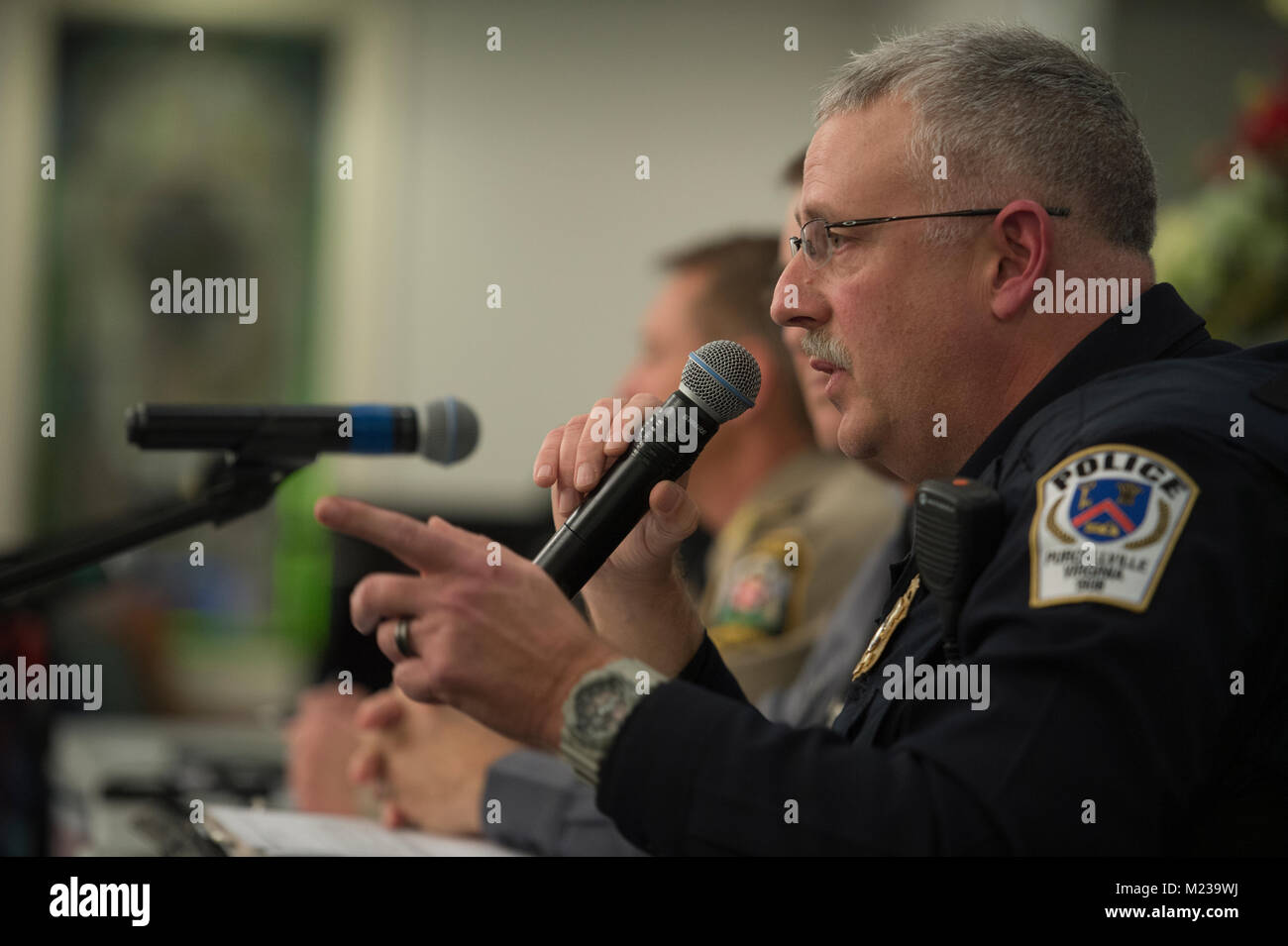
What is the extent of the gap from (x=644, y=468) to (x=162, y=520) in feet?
1.40

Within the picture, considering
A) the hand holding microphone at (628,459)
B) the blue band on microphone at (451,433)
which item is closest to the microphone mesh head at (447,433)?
the blue band on microphone at (451,433)

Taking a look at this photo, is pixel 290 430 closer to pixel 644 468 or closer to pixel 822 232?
pixel 644 468

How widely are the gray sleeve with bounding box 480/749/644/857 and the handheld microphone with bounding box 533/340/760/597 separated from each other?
534 mm

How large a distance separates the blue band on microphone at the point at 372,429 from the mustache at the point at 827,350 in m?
0.34

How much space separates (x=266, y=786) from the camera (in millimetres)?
1933

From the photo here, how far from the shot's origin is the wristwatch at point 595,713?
750 mm

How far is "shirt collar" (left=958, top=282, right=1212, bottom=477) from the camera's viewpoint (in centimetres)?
98

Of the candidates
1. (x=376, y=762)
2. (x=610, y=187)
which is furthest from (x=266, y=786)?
(x=610, y=187)

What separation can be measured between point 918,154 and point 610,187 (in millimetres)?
4022

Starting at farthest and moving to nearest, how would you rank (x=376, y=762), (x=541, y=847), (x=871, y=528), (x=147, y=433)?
(x=871, y=528), (x=376, y=762), (x=541, y=847), (x=147, y=433)
